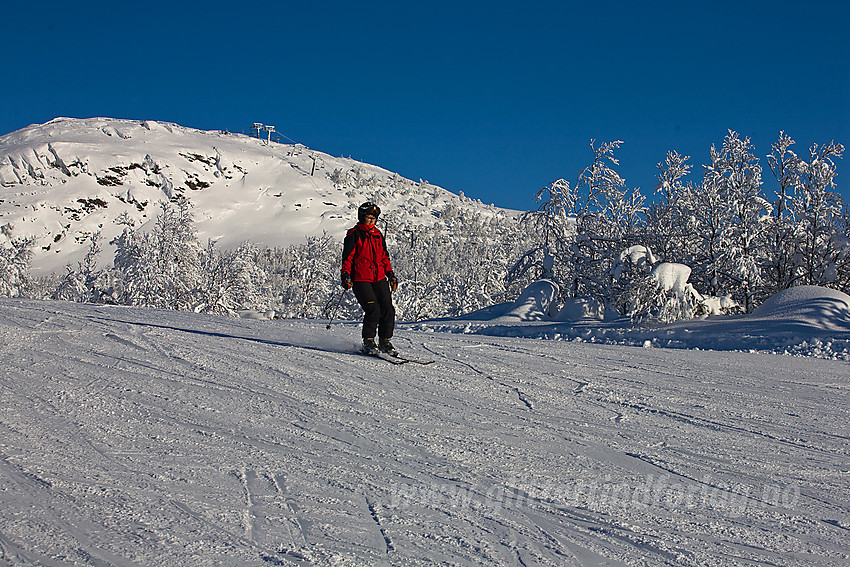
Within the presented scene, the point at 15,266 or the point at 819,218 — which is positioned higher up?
the point at 819,218

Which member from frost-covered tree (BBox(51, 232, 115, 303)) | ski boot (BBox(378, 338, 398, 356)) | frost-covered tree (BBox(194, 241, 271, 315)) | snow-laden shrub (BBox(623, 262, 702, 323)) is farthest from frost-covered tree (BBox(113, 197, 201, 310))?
ski boot (BBox(378, 338, 398, 356))

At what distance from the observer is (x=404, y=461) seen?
3.46 m

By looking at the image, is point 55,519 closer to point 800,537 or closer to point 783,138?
point 800,537

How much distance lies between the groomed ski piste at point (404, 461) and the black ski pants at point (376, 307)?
1.51 ft

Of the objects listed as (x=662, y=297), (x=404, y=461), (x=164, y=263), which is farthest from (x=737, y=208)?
(x=164, y=263)

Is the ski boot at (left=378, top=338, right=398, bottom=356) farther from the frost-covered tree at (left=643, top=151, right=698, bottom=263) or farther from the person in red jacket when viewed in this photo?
the frost-covered tree at (left=643, top=151, right=698, bottom=263)

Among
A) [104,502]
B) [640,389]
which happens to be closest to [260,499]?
[104,502]

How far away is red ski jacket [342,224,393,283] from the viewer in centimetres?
718

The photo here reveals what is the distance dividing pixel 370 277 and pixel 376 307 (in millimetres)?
372

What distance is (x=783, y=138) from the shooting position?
20.3 metres

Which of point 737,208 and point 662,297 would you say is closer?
point 662,297

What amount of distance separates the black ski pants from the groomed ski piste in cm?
46

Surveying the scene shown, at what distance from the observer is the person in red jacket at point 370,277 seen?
7.17m

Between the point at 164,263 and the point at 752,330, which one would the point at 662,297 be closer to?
the point at 752,330
